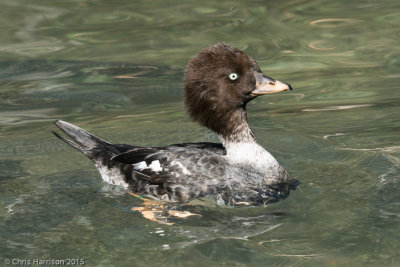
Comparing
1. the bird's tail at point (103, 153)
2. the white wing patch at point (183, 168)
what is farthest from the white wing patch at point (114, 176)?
the white wing patch at point (183, 168)

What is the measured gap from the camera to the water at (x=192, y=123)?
6367 mm

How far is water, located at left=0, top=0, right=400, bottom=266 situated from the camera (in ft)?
20.9

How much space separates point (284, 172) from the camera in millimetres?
7496

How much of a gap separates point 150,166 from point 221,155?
0.70 meters

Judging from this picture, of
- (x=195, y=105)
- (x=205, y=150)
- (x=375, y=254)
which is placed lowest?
(x=375, y=254)

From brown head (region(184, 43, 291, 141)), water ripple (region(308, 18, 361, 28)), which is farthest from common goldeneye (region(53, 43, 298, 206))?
water ripple (region(308, 18, 361, 28))

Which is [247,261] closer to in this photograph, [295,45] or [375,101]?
[375,101]

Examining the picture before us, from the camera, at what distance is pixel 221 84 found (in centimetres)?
723

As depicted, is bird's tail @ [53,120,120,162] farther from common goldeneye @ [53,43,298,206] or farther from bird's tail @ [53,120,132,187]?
common goldeneye @ [53,43,298,206]

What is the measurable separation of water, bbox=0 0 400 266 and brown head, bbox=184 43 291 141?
3.03ft

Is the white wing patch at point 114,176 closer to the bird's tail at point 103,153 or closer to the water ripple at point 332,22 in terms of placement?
the bird's tail at point 103,153

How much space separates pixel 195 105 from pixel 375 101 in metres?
3.78

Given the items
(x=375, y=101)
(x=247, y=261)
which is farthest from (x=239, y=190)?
(x=375, y=101)

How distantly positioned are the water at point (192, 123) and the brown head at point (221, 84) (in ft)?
3.03
